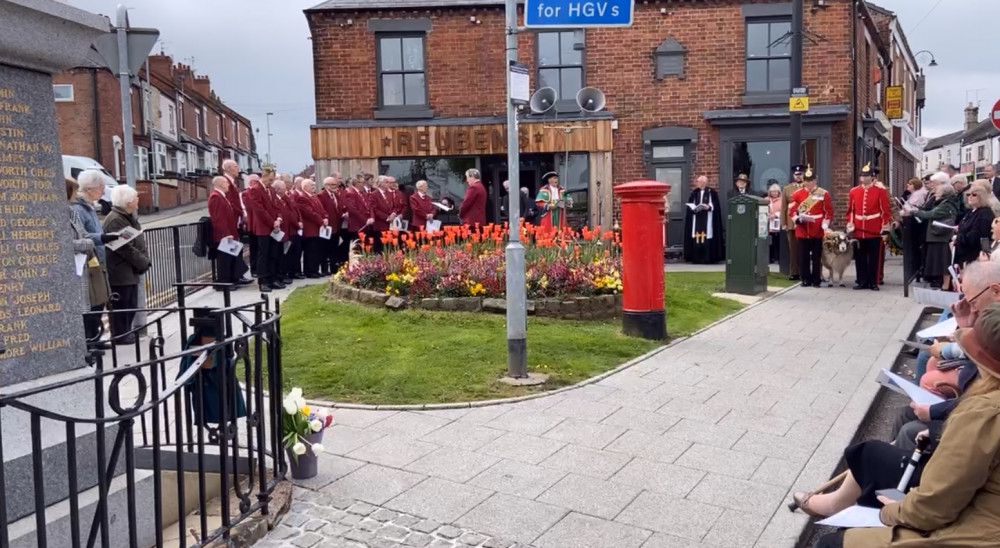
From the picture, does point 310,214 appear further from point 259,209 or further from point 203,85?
point 203,85

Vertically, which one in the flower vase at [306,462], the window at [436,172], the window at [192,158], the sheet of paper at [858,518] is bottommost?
the flower vase at [306,462]

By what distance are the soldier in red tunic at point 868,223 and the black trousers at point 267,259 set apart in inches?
369

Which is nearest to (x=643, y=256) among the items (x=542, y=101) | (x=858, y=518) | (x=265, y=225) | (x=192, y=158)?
(x=542, y=101)

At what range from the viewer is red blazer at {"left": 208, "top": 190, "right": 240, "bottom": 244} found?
41.2 ft

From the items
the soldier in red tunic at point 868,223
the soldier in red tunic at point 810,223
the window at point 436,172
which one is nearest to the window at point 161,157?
the window at point 436,172

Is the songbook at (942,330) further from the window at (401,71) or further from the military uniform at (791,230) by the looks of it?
the window at (401,71)

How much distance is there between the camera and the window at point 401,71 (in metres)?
19.0

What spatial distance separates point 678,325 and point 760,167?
1014 cm

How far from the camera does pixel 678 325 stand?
9.88 meters

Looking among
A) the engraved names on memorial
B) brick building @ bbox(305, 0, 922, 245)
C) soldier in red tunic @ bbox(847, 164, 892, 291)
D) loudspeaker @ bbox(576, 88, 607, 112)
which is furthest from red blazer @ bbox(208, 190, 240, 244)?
soldier in red tunic @ bbox(847, 164, 892, 291)

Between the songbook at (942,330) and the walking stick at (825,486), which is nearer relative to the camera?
the walking stick at (825,486)

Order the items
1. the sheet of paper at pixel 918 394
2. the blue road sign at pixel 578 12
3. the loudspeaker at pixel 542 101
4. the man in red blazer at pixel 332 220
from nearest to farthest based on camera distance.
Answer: the sheet of paper at pixel 918 394 → the blue road sign at pixel 578 12 → the loudspeaker at pixel 542 101 → the man in red blazer at pixel 332 220

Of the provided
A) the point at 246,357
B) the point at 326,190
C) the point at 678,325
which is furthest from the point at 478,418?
the point at 326,190

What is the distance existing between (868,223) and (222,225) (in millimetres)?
10139
